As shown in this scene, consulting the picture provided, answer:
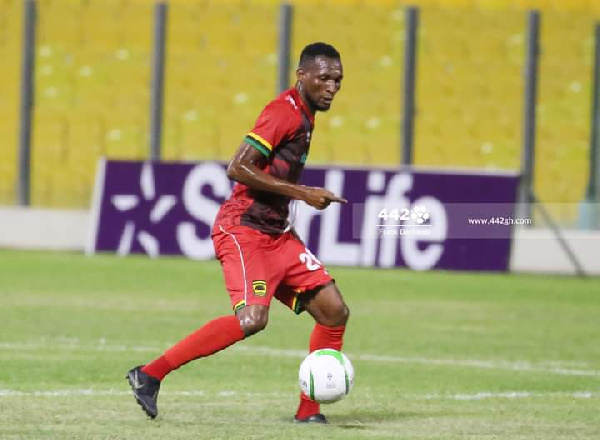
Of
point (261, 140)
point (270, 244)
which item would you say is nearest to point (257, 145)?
point (261, 140)

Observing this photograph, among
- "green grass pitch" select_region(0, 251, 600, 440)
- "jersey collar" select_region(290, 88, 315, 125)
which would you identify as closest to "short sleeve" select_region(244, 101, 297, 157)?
"jersey collar" select_region(290, 88, 315, 125)

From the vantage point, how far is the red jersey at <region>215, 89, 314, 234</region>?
7.43m

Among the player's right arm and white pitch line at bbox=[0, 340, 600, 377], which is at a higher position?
the player's right arm

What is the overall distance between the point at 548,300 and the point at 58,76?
1313cm

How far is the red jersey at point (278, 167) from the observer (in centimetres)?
743

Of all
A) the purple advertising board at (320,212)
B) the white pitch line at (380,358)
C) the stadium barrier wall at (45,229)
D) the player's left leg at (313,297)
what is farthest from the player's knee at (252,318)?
the stadium barrier wall at (45,229)

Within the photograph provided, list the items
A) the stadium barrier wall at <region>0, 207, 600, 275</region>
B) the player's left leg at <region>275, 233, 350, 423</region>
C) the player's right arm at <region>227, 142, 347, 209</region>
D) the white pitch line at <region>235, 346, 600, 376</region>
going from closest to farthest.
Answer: the player's right arm at <region>227, 142, 347, 209</region> → the player's left leg at <region>275, 233, 350, 423</region> → the white pitch line at <region>235, 346, 600, 376</region> → the stadium barrier wall at <region>0, 207, 600, 275</region>

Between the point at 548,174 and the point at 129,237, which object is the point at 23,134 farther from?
the point at 548,174

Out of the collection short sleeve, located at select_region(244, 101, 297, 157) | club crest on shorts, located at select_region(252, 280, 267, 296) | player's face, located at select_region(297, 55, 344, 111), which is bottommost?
club crest on shorts, located at select_region(252, 280, 267, 296)

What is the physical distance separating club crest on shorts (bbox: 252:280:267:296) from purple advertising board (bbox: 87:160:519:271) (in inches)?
430

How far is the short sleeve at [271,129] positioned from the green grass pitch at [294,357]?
1.36m

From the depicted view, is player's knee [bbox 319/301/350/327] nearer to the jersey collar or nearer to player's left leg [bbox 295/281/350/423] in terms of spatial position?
player's left leg [bbox 295/281/350/423]

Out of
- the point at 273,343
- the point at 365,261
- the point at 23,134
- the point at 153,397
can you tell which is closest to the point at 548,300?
the point at 365,261

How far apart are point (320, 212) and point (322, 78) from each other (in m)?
11.3
